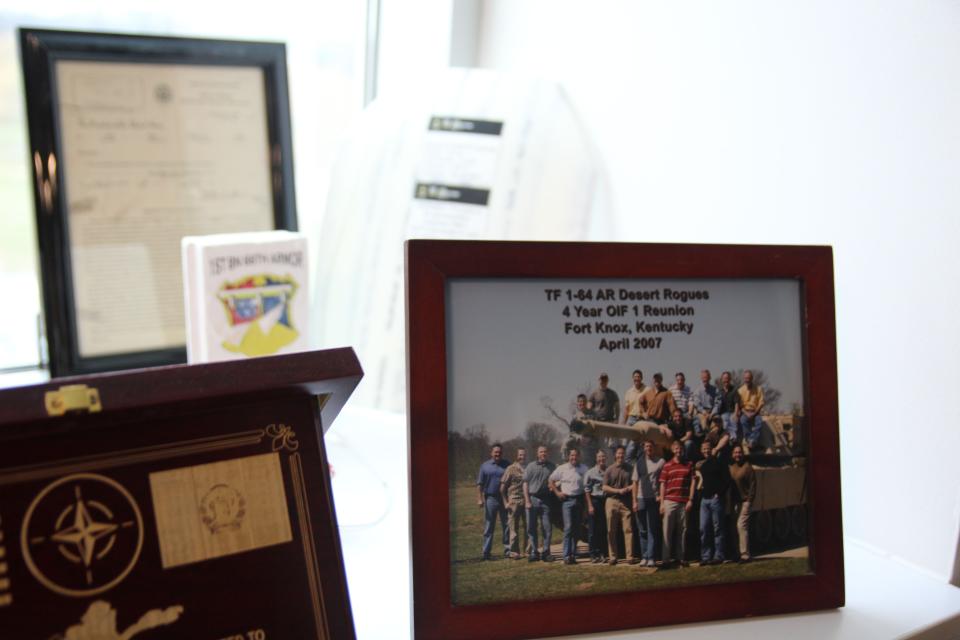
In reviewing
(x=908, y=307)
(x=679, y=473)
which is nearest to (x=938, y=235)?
(x=908, y=307)

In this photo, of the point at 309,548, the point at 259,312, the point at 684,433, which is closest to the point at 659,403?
the point at 684,433

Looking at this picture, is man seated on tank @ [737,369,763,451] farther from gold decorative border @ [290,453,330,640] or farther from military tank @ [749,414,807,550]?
gold decorative border @ [290,453,330,640]

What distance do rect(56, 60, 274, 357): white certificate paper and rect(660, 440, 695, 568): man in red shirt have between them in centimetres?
73

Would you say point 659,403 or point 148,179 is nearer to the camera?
point 659,403

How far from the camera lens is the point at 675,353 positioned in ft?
A: 2.43

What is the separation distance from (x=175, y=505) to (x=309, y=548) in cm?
9

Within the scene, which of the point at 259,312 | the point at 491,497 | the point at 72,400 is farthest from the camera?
the point at 259,312

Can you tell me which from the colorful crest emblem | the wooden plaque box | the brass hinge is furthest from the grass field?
the colorful crest emblem

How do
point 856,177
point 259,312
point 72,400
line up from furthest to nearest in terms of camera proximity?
point 259,312
point 856,177
point 72,400

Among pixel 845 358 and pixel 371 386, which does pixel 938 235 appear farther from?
pixel 371 386

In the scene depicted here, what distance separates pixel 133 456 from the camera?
A: 57 cm

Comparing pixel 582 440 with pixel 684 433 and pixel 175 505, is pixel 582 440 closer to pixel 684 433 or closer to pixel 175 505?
pixel 684 433

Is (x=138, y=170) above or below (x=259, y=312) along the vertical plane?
above

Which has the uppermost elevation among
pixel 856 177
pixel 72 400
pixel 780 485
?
pixel 856 177
